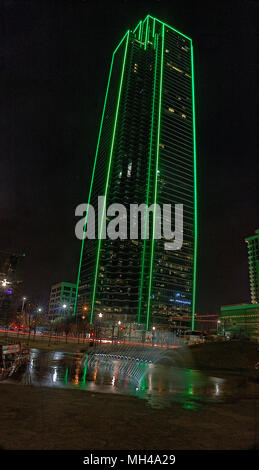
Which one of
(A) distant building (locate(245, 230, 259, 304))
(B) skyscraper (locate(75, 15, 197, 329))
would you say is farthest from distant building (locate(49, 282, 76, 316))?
(A) distant building (locate(245, 230, 259, 304))

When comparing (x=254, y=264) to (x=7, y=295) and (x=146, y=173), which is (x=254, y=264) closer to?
(x=146, y=173)

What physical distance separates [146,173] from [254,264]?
87.7m

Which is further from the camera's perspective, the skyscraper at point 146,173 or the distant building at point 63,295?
the distant building at point 63,295

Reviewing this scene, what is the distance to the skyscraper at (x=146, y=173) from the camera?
136 metres

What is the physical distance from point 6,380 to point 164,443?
→ 25.9 feet

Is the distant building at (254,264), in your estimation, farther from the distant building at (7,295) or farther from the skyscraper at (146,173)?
the distant building at (7,295)

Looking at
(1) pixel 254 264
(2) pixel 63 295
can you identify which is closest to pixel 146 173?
(2) pixel 63 295

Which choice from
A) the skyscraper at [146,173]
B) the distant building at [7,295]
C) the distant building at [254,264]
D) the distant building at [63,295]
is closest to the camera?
the distant building at [7,295]

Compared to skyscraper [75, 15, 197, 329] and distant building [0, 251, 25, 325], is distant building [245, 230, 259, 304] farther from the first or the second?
distant building [0, 251, 25, 325]

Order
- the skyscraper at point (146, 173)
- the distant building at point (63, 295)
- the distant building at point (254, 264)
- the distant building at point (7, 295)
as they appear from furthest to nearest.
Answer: the distant building at point (63, 295) → the distant building at point (254, 264) → the skyscraper at point (146, 173) → the distant building at point (7, 295)

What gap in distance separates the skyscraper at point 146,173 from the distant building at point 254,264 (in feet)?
157

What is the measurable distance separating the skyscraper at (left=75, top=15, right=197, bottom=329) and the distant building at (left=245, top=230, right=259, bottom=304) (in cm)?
4791

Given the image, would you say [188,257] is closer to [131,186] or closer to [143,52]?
[131,186]

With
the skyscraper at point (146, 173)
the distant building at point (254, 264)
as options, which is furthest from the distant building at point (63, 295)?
the distant building at point (254, 264)
